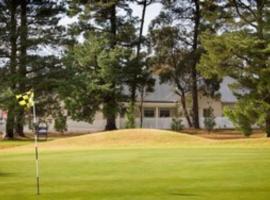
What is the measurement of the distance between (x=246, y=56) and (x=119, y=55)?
15.0 meters

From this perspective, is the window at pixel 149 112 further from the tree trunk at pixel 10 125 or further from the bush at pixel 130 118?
the tree trunk at pixel 10 125

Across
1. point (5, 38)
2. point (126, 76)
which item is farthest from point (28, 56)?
point (126, 76)

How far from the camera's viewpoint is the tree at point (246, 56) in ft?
138

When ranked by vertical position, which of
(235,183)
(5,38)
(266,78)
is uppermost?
(5,38)

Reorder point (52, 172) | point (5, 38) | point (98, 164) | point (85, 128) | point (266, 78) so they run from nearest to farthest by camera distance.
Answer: point (52, 172) → point (98, 164) → point (266, 78) → point (5, 38) → point (85, 128)

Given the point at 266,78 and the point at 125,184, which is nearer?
the point at 125,184

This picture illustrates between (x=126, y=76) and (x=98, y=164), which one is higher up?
(x=126, y=76)

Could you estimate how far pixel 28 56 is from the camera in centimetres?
5009

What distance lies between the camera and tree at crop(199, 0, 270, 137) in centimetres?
4212

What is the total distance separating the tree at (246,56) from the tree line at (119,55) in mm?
71

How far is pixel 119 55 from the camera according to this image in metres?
54.9

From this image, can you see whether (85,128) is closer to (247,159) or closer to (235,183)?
(247,159)

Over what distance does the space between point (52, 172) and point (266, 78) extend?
84.8 feet

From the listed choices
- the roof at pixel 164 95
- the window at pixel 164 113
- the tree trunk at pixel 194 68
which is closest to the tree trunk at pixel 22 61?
the tree trunk at pixel 194 68
